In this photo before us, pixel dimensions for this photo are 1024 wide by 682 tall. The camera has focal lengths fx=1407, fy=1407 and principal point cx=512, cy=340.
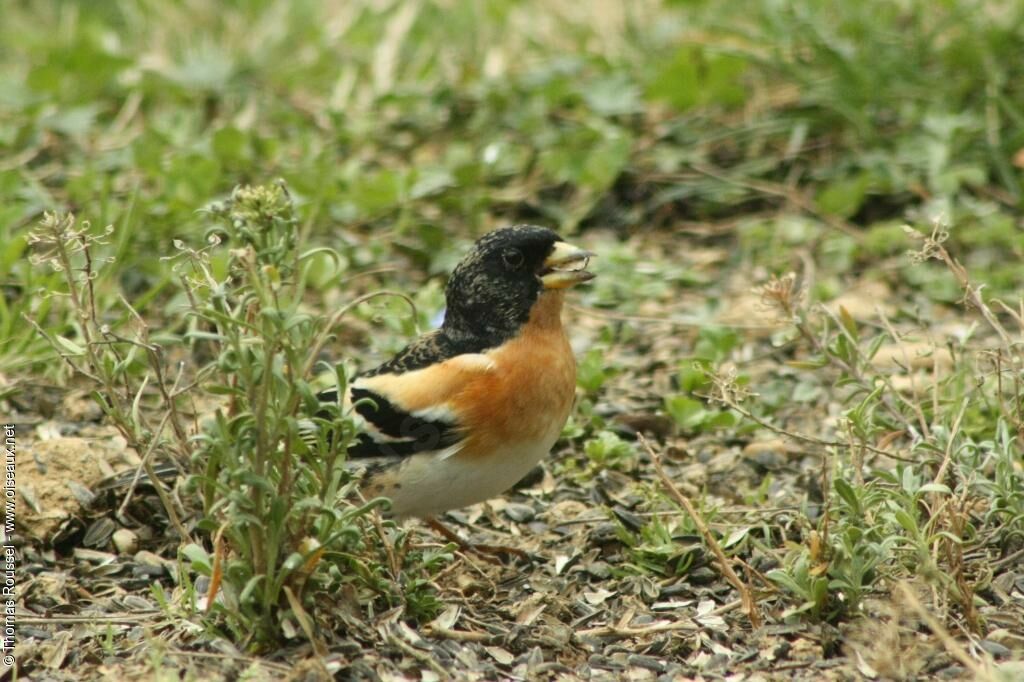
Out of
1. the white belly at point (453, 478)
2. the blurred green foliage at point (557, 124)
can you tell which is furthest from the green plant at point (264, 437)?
the blurred green foliage at point (557, 124)

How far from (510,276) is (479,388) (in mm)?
287

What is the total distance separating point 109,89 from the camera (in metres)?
5.23

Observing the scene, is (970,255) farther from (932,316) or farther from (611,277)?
(611,277)

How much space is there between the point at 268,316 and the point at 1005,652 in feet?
4.53

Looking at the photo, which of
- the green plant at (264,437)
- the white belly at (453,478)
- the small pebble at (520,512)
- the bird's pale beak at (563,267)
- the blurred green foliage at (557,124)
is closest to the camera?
the green plant at (264,437)

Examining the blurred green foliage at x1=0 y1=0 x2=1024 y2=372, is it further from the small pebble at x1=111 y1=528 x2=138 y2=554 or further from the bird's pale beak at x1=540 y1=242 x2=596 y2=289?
the bird's pale beak at x1=540 y1=242 x2=596 y2=289

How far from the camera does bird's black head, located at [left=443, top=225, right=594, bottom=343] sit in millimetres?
2932

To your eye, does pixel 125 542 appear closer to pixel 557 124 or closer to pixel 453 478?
pixel 453 478

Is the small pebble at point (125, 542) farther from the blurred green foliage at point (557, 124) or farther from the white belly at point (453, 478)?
the blurred green foliage at point (557, 124)

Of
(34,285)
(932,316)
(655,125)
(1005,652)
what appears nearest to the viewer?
(1005,652)

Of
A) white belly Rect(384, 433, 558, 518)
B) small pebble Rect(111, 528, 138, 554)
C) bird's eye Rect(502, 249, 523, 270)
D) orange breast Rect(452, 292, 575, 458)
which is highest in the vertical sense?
bird's eye Rect(502, 249, 523, 270)

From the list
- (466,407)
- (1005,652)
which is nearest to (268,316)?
(466,407)

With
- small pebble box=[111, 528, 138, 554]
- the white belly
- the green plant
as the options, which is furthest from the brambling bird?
small pebble box=[111, 528, 138, 554]

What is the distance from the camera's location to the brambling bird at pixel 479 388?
2.75 m
